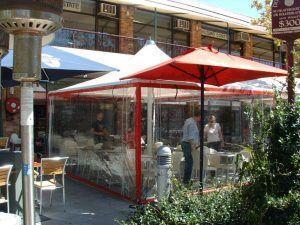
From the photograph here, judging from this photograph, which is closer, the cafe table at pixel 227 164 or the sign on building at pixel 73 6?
the cafe table at pixel 227 164

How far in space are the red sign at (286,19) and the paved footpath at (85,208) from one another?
3.41m

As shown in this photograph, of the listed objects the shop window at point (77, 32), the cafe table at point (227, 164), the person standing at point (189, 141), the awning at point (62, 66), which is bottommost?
the cafe table at point (227, 164)

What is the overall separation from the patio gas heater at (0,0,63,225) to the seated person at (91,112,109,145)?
7.07m

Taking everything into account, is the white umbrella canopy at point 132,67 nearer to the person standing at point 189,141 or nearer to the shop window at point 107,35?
the person standing at point 189,141

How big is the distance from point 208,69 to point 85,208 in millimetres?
3210

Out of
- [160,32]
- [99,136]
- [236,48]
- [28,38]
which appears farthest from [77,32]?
[28,38]

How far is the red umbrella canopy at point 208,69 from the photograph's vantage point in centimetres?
704

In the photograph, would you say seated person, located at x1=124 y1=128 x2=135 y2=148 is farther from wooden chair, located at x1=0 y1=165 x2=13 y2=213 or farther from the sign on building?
the sign on building

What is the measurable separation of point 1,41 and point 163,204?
1983 mm

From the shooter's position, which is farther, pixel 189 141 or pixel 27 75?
pixel 189 141

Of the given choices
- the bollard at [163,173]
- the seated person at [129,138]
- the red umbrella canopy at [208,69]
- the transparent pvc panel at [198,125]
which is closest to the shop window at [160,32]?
the transparent pvc panel at [198,125]

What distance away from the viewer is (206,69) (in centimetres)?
796

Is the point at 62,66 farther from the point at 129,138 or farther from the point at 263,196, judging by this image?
the point at 263,196

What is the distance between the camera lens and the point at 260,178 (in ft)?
13.1
